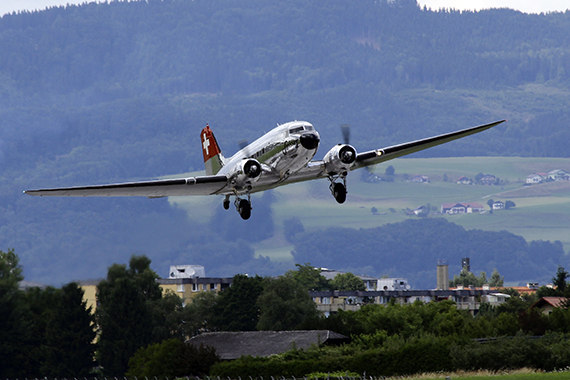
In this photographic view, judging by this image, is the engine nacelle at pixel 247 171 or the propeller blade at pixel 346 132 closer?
the engine nacelle at pixel 247 171

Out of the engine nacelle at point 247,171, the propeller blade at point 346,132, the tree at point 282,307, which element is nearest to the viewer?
the engine nacelle at point 247,171

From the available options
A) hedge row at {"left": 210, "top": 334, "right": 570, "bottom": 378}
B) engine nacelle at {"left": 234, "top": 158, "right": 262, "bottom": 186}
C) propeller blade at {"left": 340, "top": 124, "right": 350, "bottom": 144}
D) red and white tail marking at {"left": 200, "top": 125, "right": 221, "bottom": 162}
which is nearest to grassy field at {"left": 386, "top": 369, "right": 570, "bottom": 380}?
hedge row at {"left": 210, "top": 334, "right": 570, "bottom": 378}

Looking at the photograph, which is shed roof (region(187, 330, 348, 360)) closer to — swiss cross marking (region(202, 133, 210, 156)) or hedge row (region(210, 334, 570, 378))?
hedge row (region(210, 334, 570, 378))

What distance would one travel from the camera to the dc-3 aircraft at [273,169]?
64.9 metres

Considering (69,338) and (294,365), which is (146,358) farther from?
(69,338)

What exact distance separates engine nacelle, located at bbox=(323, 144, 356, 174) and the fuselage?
187 cm

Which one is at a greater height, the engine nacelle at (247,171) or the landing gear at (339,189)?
the engine nacelle at (247,171)

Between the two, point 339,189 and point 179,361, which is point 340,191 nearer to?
point 339,189

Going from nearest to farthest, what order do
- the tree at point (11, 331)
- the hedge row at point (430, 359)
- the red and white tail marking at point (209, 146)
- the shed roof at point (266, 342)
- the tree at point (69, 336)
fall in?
1. the red and white tail marking at point (209, 146)
2. the hedge row at point (430, 359)
3. the shed roof at point (266, 342)
4. the tree at point (11, 331)
5. the tree at point (69, 336)

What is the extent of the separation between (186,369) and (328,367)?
15.4 meters

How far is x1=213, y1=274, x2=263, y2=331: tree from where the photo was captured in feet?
533

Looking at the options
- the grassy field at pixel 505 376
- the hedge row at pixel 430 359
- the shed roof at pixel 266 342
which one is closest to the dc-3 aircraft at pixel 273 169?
the grassy field at pixel 505 376

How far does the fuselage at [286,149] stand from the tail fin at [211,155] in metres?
15.7

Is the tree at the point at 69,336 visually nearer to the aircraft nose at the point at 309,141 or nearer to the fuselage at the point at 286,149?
the fuselage at the point at 286,149
